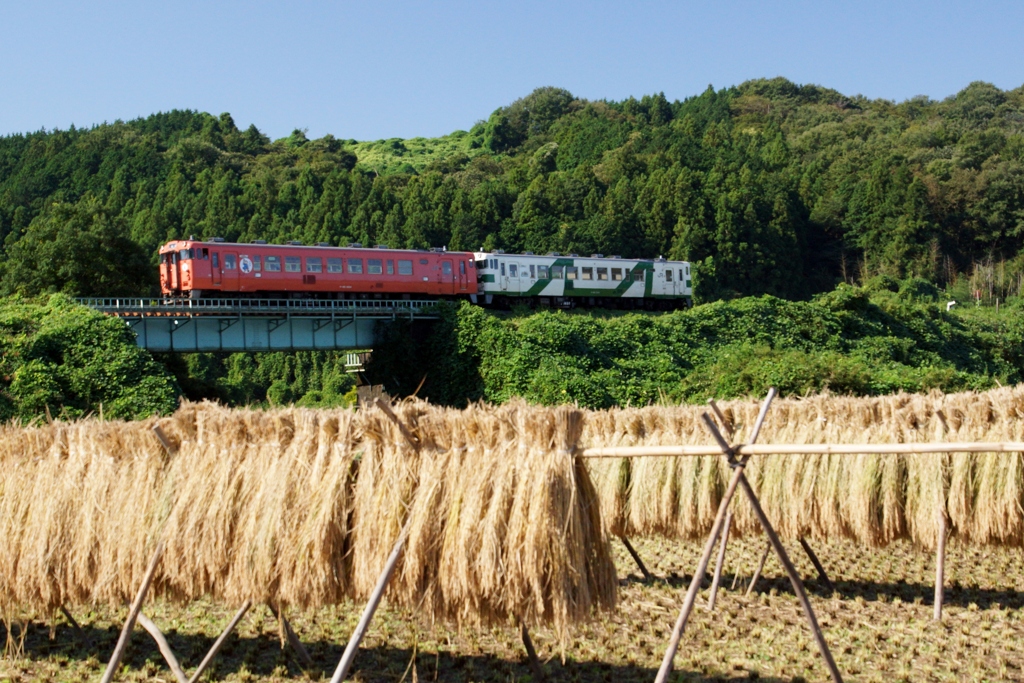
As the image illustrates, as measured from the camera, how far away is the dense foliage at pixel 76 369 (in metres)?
18.5

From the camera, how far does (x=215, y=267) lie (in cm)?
2375

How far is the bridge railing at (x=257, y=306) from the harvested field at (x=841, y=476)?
14.4m

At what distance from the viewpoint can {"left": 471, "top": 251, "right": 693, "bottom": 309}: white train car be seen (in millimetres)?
29203

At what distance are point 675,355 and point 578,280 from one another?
508 cm

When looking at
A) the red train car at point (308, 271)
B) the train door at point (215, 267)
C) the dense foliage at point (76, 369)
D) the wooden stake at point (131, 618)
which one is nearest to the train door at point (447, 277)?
the red train car at point (308, 271)

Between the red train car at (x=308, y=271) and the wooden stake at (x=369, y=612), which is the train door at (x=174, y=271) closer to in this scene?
the red train car at (x=308, y=271)

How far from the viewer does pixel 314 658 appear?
7.41 meters

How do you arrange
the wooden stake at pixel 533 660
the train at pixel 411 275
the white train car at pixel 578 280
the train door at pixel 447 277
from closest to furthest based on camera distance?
the wooden stake at pixel 533 660
the train at pixel 411 275
the train door at pixel 447 277
the white train car at pixel 578 280

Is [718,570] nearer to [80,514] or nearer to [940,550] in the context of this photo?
[940,550]

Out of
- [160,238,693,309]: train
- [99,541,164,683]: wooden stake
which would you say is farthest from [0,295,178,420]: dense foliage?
[99,541,164,683]: wooden stake

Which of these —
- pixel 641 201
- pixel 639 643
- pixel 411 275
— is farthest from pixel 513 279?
pixel 641 201

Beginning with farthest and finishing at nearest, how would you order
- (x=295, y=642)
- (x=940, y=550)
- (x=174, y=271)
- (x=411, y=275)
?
(x=411, y=275) → (x=174, y=271) → (x=940, y=550) → (x=295, y=642)

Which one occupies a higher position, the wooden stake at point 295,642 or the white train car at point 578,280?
the white train car at point 578,280

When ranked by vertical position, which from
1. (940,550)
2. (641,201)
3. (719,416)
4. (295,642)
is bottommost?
(295,642)
